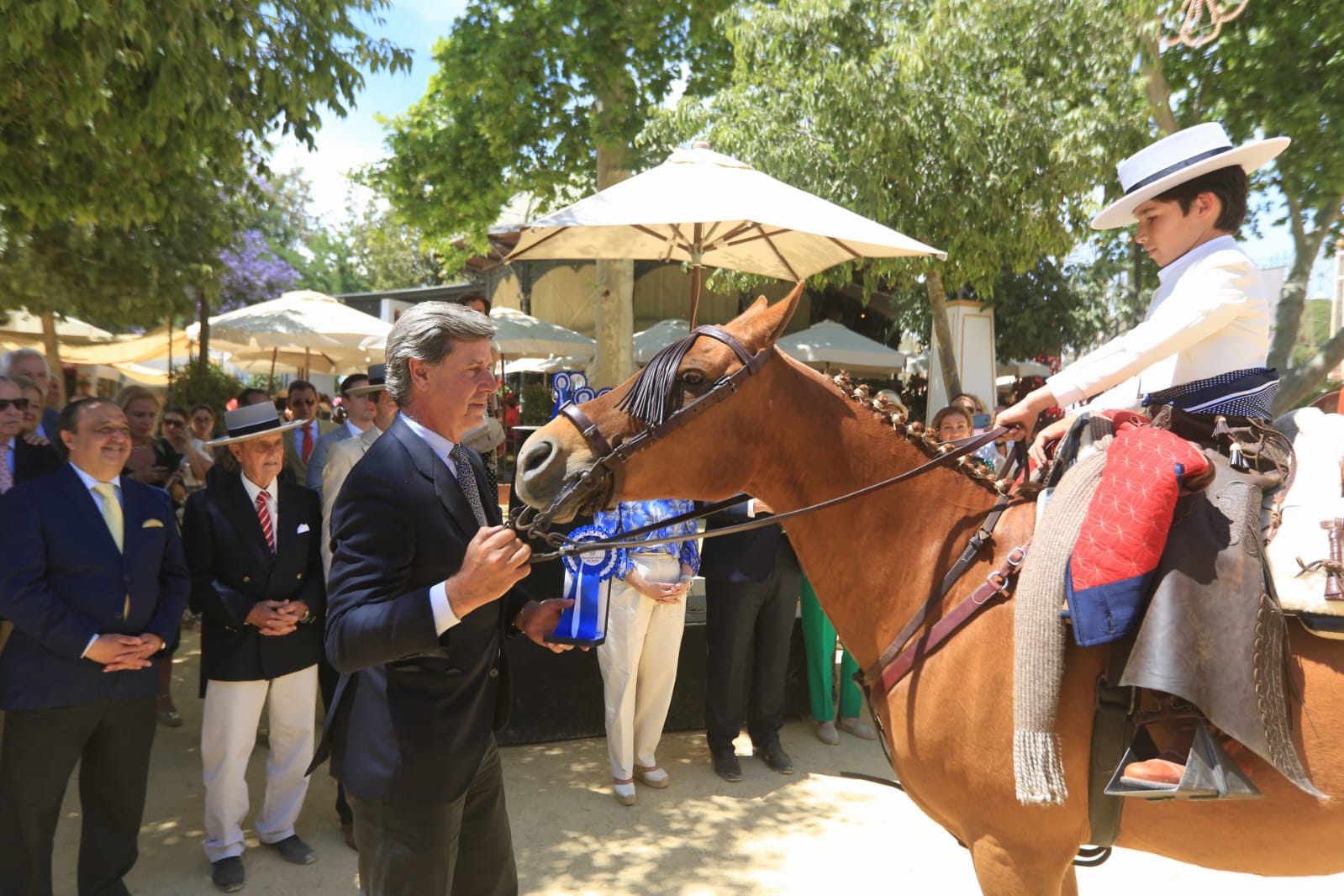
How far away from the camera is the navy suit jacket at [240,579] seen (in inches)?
162

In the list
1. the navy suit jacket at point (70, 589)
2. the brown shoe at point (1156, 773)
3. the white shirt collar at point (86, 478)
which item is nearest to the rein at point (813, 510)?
the brown shoe at point (1156, 773)

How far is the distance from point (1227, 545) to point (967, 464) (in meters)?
0.71

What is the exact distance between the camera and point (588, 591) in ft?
11.5

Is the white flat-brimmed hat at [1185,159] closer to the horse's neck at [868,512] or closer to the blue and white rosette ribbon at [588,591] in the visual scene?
the horse's neck at [868,512]

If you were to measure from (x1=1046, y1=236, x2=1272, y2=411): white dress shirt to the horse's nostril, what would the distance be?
1441 mm

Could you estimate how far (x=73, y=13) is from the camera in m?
4.35

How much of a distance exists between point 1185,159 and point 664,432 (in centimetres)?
174

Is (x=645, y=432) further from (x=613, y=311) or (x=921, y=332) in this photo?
(x=921, y=332)

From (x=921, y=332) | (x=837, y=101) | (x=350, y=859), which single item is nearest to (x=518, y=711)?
(x=350, y=859)

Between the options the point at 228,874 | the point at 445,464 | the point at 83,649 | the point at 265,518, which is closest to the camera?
the point at 445,464

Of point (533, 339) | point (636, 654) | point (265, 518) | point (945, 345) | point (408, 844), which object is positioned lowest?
point (636, 654)

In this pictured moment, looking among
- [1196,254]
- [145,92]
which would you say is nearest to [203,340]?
[145,92]

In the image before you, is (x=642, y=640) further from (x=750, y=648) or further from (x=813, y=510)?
(x=813, y=510)

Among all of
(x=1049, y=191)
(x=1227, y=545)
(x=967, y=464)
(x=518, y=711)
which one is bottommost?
(x=518, y=711)
